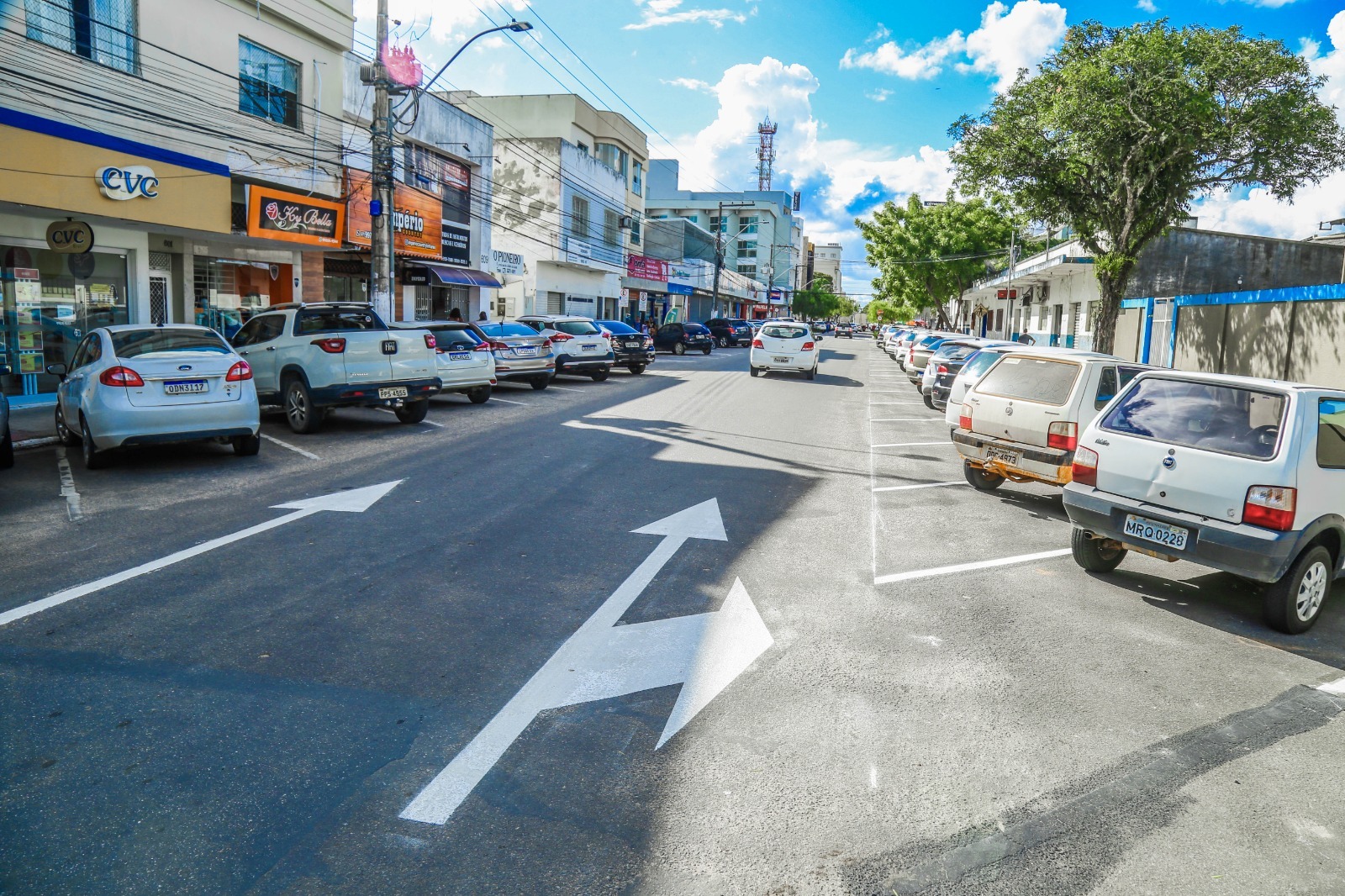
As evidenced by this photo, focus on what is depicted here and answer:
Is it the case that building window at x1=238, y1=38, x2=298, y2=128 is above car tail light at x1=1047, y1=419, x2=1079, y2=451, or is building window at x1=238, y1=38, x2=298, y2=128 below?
above

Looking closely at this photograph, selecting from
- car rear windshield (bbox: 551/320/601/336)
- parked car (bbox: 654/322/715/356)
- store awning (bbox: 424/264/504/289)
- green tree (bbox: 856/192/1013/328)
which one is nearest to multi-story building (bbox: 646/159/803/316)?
green tree (bbox: 856/192/1013/328)

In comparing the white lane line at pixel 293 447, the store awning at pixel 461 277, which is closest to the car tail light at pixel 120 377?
the white lane line at pixel 293 447

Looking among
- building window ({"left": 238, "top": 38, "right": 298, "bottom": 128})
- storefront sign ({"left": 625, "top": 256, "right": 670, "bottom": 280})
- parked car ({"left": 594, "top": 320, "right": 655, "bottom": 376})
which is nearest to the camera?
building window ({"left": 238, "top": 38, "right": 298, "bottom": 128})

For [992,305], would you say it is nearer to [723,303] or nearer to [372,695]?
[723,303]

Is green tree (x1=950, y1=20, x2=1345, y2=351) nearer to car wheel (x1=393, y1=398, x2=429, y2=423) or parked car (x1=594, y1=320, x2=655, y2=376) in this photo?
parked car (x1=594, y1=320, x2=655, y2=376)

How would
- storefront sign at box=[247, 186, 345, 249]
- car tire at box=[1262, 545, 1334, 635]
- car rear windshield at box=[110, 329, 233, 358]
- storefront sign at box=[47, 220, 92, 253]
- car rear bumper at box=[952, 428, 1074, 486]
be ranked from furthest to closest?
1. storefront sign at box=[247, 186, 345, 249]
2. storefront sign at box=[47, 220, 92, 253]
3. car rear windshield at box=[110, 329, 233, 358]
4. car rear bumper at box=[952, 428, 1074, 486]
5. car tire at box=[1262, 545, 1334, 635]

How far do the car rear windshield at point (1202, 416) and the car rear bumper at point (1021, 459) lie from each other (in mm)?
1824

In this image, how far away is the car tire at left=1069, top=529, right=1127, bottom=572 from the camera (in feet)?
23.2

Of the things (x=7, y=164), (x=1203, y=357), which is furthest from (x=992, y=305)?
(x=7, y=164)

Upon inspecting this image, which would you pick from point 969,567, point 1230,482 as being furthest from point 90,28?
point 1230,482

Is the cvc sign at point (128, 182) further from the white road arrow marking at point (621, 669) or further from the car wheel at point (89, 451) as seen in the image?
the white road arrow marking at point (621, 669)

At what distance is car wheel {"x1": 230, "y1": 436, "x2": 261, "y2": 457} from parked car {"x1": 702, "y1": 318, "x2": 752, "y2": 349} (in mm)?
41304

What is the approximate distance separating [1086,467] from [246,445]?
9.13 meters

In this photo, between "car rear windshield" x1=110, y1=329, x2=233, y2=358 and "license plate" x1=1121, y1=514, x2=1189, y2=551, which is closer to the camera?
"license plate" x1=1121, y1=514, x2=1189, y2=551
